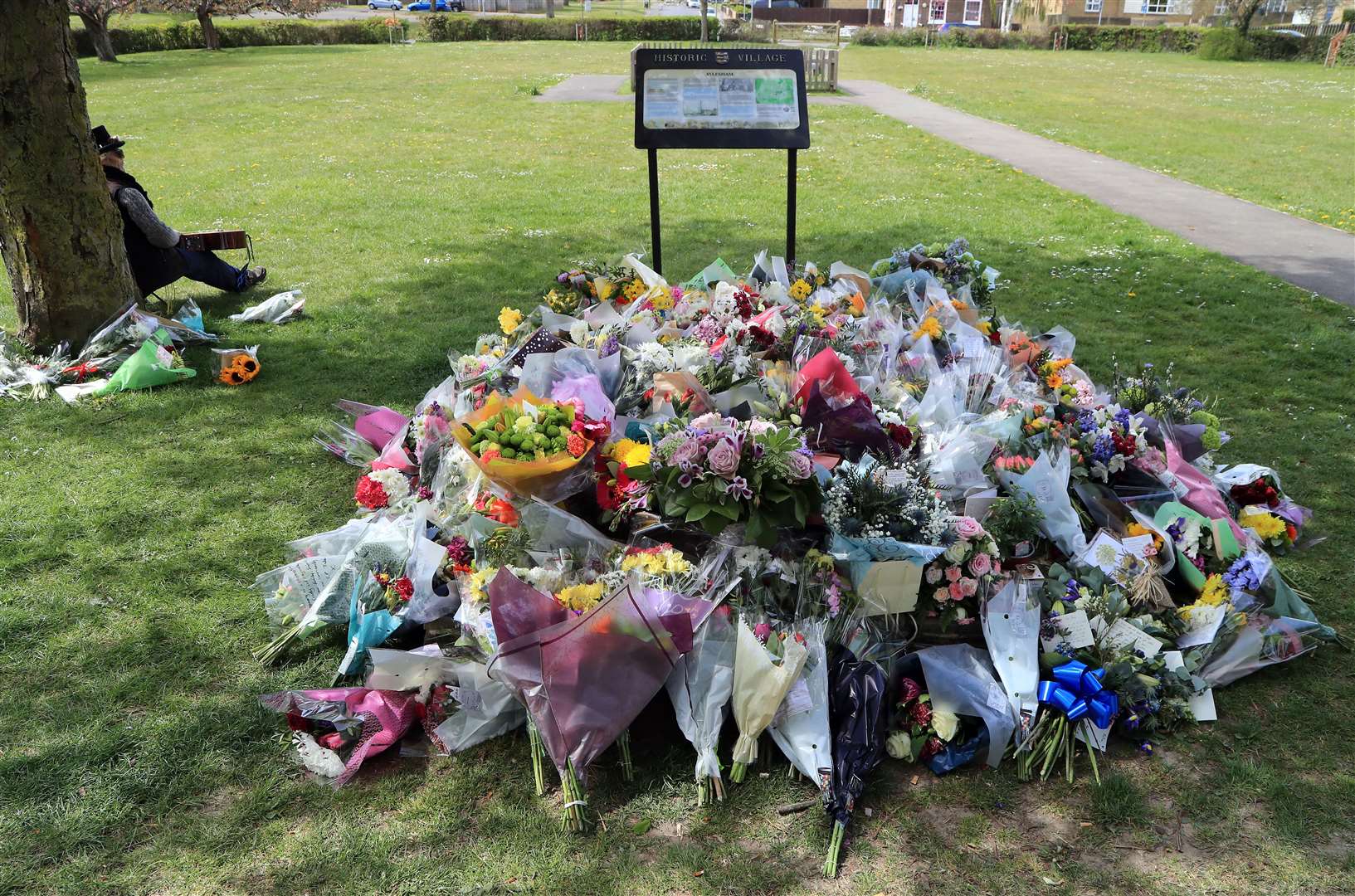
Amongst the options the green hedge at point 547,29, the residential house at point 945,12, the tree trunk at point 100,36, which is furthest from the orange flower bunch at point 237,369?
the residential house at point 945,12

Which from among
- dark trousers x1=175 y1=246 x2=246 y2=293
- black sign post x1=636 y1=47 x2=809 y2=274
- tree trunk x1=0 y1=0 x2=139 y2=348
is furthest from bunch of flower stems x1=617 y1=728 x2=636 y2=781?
dark trousers x1=175 y1=246 x2=246 y2=293

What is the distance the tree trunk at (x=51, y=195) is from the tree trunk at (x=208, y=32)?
29595 mm

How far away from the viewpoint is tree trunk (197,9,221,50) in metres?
30.2

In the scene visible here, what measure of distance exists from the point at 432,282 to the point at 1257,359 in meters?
6.14

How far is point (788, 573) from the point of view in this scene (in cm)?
326

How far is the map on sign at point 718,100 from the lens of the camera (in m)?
5.80

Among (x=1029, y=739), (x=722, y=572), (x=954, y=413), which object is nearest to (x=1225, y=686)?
(x=1029, y=739)

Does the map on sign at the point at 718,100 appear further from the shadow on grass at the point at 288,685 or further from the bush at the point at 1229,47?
the bush at the point at 1229,47

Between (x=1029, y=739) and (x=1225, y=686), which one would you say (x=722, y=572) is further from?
(x=1225, y=686)

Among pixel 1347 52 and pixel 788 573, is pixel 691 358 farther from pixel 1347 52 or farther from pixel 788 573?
pixel 1347 52

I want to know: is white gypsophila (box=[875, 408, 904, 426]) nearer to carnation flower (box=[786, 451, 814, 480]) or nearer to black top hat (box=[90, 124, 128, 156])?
carnation flower (box=[786, 451, 814, 480])

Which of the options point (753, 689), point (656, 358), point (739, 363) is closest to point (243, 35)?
point (656, 358)

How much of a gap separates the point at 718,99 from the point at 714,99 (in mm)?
21

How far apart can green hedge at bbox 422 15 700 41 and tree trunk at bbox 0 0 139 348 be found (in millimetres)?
34265
